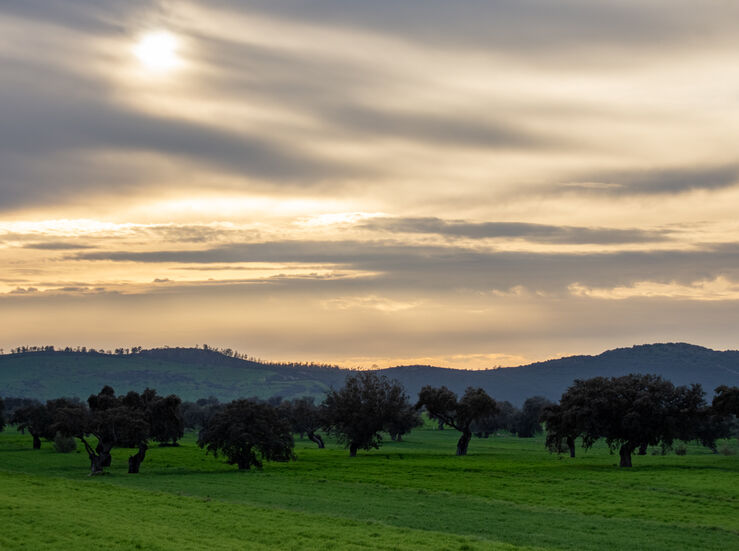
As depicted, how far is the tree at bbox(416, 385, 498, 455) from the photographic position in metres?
129

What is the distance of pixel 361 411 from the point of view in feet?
424

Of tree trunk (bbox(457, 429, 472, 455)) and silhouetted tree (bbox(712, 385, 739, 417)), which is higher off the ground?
silhouetted tree (bbox(712, 385, 739, 417))

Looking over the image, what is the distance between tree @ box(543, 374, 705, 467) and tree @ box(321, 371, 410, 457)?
1412 inches

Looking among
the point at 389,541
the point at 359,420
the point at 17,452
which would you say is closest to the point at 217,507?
the point at 389,541

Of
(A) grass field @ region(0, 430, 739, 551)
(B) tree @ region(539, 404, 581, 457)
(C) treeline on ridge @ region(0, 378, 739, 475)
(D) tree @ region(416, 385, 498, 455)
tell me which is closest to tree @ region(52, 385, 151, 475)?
(C) treeline on ridge @ region(0, 378, 739, 475)

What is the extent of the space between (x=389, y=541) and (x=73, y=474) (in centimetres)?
6257

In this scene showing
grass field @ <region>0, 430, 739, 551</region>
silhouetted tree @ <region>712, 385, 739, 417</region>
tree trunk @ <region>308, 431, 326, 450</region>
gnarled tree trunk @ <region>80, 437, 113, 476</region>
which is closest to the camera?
grass field @ <region>0, 430, 739, 551</region>

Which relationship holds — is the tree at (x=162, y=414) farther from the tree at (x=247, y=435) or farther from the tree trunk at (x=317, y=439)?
the tree trunk at (x=317, y=439)

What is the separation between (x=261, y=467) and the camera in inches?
3942

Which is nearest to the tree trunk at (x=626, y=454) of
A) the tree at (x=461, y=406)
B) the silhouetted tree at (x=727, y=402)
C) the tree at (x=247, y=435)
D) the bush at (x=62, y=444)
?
the silhouetted tree at (x=727, y=402)

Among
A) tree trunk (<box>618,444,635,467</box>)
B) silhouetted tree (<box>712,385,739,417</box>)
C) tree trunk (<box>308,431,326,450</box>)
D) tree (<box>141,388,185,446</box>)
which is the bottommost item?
tree trunk (<box>308,431,326,450</box>)

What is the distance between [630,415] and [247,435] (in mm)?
49184

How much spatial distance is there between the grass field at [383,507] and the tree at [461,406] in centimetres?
2670

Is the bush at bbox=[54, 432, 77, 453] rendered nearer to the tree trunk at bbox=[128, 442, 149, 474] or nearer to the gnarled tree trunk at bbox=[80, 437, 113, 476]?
the gnarled tree trunk at bbox=[80, 437, 113, 476]
